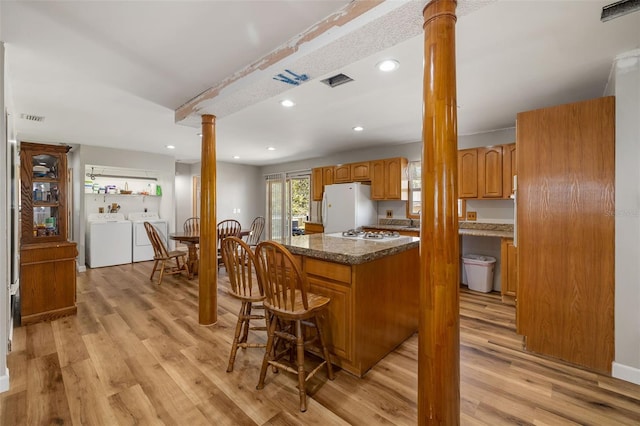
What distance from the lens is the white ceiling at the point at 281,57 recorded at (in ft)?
5.41

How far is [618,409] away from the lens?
1.76 metres

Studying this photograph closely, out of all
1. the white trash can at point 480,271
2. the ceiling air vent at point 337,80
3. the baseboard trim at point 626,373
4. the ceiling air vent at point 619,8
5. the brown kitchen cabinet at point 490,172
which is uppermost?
the ceiling air vent at point 337,80

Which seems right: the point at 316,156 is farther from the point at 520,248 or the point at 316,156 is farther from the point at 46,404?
the point at 46,404

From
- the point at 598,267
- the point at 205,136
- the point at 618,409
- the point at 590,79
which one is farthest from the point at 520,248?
the point at 205,136

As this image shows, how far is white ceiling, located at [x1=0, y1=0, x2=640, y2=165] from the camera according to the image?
165cm

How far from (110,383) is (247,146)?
431cm

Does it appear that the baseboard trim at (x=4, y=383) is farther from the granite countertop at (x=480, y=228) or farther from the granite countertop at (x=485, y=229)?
the granite countertop at (x=485, y=229)

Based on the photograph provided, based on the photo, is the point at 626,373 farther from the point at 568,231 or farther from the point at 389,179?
the point at 389,179

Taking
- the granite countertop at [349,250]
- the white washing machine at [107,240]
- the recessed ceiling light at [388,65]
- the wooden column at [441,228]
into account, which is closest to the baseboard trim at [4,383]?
the granite countertop at [349,250]

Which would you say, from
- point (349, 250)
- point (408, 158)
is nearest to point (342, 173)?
point (408, 158)

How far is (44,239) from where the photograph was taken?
3314mm

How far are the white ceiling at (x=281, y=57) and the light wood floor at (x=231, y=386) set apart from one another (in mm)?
2233

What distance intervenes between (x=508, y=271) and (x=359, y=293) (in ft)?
8.98

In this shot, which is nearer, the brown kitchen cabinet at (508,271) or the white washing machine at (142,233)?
the brown kitchen cabinet at (508,271)
